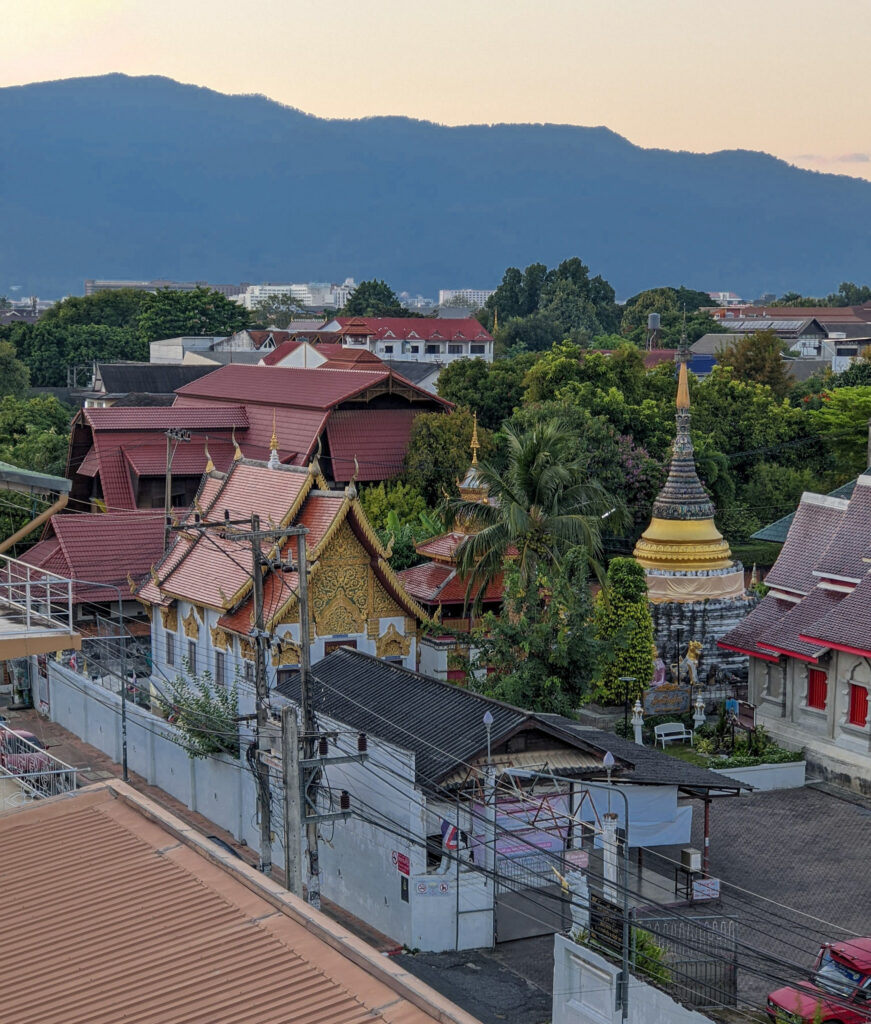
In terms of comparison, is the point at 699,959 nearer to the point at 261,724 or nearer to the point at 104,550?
the point at 261,724

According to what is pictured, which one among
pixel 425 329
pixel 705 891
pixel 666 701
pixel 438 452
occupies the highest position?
pixel 425 329


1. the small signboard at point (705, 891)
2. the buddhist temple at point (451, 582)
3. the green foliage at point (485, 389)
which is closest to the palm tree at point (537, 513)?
the buddhist temple at point (451, 582)

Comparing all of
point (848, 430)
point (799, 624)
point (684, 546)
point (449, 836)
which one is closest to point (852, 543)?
point (799, 624)

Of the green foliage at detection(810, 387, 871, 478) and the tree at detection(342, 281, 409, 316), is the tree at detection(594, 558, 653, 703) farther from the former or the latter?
the tree at detection(342, 281, 409, 316)

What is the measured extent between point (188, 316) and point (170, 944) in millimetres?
125943

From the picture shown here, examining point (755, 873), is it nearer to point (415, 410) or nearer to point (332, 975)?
point (332, 975)

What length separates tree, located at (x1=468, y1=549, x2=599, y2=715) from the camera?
2995cm

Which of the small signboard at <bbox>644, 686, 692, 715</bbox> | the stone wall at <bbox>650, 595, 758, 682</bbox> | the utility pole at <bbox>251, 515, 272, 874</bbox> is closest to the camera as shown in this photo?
the utility pole at <bbox>251, 515, 272, 874</bbox>

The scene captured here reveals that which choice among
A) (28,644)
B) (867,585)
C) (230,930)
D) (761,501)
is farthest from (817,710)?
(761,501)

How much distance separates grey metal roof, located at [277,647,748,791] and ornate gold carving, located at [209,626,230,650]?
18.5 feet

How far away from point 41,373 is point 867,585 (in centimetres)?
10481

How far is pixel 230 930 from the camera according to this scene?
14.6m

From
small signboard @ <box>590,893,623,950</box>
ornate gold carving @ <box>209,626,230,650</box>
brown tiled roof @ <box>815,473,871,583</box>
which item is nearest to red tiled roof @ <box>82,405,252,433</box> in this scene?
ornate gold carving @ <box>209,626,230,650</box>

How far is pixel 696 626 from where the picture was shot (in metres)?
40.8
